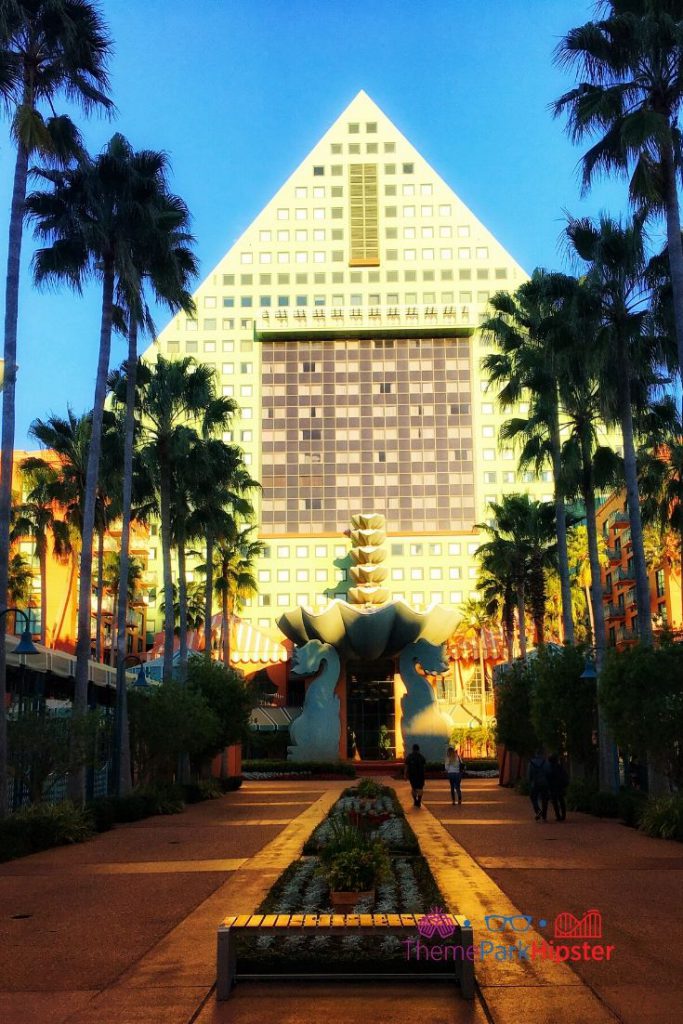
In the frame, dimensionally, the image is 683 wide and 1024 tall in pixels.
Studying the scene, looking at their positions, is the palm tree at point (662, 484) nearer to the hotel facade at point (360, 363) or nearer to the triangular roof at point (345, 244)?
the hotel facade at point (360, 363)

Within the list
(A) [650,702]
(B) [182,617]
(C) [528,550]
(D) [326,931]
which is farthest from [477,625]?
(D) [326,931]

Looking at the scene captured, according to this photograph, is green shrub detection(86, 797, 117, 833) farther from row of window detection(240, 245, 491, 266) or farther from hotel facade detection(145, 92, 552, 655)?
row of window detection(240, 245, 491, 266)

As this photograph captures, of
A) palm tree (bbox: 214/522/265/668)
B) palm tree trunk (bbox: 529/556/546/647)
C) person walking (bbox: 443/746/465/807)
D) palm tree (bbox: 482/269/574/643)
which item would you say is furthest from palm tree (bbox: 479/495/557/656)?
person walking (bbox: 443/746/465/807)

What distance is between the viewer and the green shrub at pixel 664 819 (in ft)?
58.7

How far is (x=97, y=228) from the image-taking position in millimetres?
23703

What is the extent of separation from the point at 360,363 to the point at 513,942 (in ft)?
337

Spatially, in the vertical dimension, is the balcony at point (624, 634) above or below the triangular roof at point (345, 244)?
below

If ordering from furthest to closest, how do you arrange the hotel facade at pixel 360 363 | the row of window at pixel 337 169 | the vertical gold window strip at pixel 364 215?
the row of window at pixel 337 169 → the vertical gold window strip at pixel 364 215 → the hotel facade at pixel 360 363

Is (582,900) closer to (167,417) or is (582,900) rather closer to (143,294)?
(143,294)

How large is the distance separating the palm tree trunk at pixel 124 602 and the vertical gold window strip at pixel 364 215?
8662cm

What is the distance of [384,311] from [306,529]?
24984 mm

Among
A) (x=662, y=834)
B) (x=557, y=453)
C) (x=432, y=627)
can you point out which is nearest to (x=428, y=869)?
(x=662, y=834)

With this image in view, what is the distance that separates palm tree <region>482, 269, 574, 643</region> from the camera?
2881 centimetres

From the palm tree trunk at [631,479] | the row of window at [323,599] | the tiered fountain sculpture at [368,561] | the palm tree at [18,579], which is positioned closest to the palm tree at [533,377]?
the palm tree trunk at [631,479]
